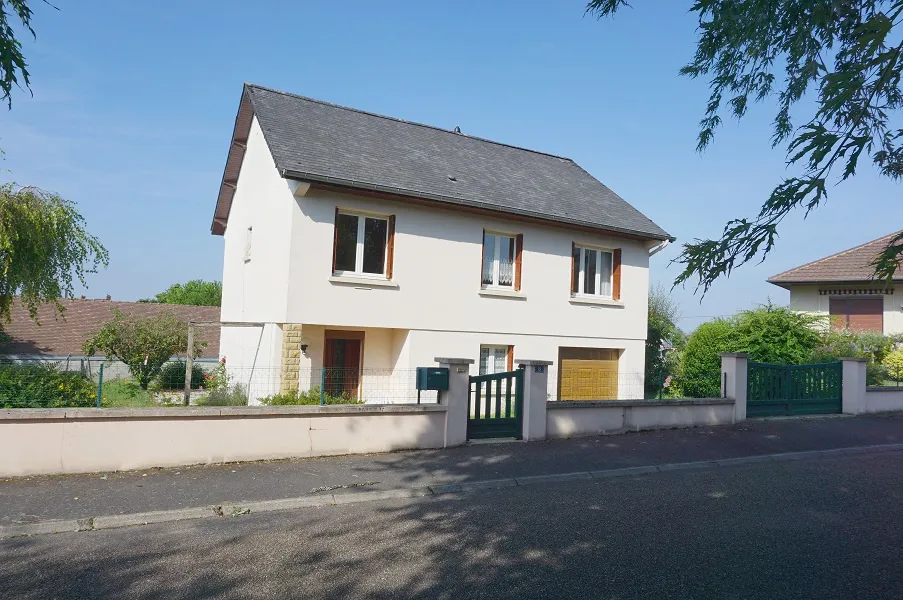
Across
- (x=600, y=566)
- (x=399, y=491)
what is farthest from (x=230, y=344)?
(x=600, y=566)

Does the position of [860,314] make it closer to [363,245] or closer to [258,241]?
[363,245]

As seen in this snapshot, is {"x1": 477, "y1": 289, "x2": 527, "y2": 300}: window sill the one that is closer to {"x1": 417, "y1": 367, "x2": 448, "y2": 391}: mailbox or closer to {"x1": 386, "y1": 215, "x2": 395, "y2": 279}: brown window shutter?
{"x1": 386, "y1": 215, "x2": 395, "y2": 279}: brown window shutter

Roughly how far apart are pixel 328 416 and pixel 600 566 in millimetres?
5203

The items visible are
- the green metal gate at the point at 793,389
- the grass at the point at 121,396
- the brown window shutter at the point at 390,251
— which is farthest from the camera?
the brown window shutter at the point at 390,251

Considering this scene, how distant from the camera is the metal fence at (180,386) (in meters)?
8.87

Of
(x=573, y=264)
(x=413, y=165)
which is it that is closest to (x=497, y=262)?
(x=573, y=264)

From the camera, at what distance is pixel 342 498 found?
7.82 metres

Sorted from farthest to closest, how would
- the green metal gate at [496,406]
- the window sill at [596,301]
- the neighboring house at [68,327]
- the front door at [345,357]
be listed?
the neighboring house at [68,327]
the window sill at [596,301]
the front door at [345,357]
the green metal gate at [496,406]

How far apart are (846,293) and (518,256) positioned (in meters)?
15.0

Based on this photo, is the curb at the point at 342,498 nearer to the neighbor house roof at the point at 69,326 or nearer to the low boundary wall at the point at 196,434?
the low boundary wall at the point at 196,434

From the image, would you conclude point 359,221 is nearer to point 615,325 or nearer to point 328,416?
point 328,416

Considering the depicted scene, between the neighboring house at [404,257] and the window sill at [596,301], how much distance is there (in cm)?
3

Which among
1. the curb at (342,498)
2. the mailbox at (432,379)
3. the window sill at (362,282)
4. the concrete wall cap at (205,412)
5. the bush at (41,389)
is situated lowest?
the curb at (342,498)

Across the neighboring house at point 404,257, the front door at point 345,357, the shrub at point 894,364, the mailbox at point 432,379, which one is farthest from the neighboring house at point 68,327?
the shrub at point 894,364
